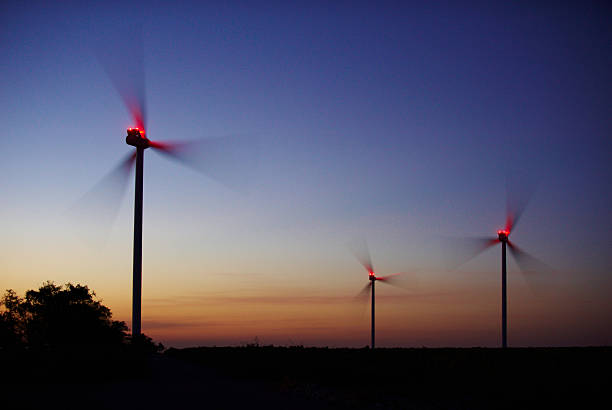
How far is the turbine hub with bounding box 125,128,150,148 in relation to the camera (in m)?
36.7

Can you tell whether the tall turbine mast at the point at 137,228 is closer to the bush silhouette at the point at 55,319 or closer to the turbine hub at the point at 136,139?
the turbine hub at the point at 136,139

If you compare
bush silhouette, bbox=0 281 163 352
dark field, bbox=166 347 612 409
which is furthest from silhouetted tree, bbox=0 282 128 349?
dark field, bbox=166 347 612 409

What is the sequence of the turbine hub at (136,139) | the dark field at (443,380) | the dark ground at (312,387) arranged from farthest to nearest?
the turbine hub at (136,139) → the dark field at (443,380) → the dark ground at (312,387)

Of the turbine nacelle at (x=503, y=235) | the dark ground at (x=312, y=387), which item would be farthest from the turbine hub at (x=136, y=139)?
the turbine nacelle at (x=503, y=235)

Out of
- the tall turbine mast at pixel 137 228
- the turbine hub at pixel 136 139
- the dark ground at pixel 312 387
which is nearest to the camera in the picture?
the dark ground at pixel 312 387

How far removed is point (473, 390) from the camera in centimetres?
2802

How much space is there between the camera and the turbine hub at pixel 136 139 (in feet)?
120

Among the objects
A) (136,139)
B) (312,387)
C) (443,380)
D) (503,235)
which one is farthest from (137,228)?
(503,235)

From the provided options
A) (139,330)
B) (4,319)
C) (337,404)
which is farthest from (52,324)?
(337,404)

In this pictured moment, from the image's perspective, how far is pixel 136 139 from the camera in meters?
36.7

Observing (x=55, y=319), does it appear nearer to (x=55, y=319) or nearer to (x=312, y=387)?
(x=55, y=319)

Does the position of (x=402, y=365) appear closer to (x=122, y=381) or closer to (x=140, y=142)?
(x=122, y=381)

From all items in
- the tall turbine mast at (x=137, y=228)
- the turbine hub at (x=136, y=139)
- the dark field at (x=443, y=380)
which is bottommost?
the dark field at (x=443, y=380)

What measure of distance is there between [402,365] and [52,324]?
30825 millimetres
